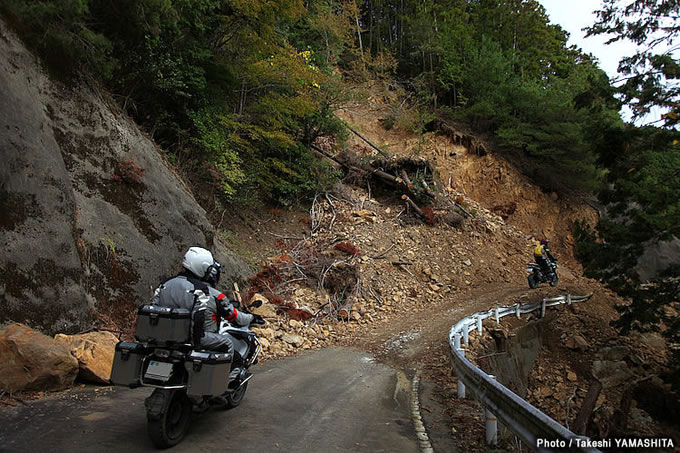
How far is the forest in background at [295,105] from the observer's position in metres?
8.39

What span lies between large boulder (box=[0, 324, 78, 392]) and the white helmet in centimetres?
252

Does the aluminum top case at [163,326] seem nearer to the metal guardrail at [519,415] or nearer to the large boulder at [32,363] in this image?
the large boulder at [32,363]

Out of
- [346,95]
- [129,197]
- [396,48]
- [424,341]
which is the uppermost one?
[396,48]

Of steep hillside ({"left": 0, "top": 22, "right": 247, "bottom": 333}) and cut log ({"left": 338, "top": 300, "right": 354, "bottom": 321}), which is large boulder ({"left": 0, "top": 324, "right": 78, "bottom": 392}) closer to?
steep hillside ({"left": 0, "top": 22, "right": 247, "bottom": 333})

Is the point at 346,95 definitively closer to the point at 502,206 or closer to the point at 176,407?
the point at 502,206

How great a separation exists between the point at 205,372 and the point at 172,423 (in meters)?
0.67

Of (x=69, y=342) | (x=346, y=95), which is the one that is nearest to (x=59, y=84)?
(x=69, y=342)

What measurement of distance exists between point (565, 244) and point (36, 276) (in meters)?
26.9

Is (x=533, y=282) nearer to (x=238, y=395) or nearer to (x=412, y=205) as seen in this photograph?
(x=412, y=205)

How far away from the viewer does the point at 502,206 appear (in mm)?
24625

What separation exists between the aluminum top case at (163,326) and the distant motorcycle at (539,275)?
48.5 feet

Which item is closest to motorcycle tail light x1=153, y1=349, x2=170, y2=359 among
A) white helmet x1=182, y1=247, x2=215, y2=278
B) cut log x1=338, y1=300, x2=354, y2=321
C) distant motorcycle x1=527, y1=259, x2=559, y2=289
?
white helmet x1=182, y1=247, x2=215, y2=278

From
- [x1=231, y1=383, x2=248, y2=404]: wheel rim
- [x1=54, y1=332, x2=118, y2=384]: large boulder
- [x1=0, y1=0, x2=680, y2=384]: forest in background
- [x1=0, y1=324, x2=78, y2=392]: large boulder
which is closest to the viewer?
[x1=0, y1=324, x2=78, y2=392]: large boulder

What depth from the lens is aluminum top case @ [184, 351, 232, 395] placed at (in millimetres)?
3492
